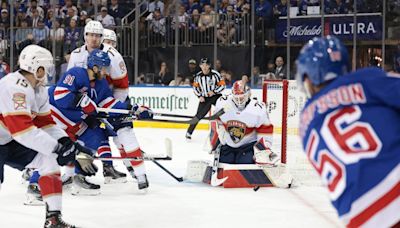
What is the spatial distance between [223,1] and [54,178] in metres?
7.45

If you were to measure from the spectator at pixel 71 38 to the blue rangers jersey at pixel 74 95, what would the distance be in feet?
20.6

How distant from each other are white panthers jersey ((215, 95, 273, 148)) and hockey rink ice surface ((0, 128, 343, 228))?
1.32ft

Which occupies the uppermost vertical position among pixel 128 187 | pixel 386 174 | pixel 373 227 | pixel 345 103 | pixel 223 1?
pixel 223 1

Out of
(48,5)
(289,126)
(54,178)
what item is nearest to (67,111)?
(54,178)

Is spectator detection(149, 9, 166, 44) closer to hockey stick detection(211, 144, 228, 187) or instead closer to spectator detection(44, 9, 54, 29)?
spectator detection(44, 9, 54, 29)

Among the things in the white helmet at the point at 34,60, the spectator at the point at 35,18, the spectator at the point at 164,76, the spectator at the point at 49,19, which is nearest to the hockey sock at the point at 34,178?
the white helmet at the point at 34,60

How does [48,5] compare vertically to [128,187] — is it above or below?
above

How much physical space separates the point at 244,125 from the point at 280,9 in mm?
5430

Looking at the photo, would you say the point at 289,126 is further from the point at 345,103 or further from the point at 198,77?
the point at 345,103

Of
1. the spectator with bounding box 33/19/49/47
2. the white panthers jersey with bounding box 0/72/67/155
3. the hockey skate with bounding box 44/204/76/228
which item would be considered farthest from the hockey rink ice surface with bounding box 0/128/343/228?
the spectator with bounding box 33/19/49/47

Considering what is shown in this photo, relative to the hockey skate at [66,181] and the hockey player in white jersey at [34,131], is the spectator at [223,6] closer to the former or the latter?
the hockey skate at [66,181]

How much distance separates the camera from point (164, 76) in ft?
35.9

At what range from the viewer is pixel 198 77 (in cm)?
899

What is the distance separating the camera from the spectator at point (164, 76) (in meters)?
10.9
